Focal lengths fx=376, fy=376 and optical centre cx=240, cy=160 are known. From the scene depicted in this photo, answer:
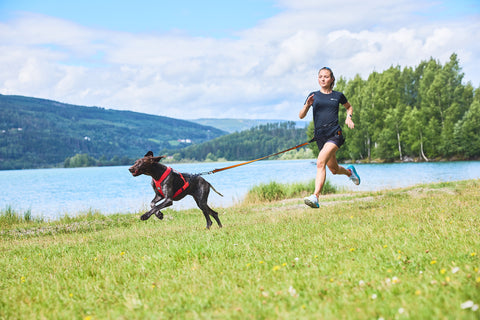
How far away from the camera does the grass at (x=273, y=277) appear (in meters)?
3.32

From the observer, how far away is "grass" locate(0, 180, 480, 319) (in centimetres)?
332

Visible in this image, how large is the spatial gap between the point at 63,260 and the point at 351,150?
71.2m

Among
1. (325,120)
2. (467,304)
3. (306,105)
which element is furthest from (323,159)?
(467,304)

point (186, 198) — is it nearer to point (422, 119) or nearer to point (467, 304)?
point (467, 304)

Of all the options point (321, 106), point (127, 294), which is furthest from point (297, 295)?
point (321, 106)

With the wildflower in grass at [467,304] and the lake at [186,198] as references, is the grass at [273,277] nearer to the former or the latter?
the wildflower in grass at [467,304]

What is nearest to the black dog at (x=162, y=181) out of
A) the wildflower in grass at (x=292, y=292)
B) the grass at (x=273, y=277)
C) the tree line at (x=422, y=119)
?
the grass at (x=273, y=277)

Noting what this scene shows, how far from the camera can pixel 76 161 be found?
16112 centimetres

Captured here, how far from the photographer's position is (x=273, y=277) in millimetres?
4289

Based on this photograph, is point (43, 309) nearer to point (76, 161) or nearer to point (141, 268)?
point (141, 268)

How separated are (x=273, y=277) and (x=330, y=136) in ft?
14.6

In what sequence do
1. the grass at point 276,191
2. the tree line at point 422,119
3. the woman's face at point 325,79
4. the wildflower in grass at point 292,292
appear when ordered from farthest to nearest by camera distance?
the tree line at point 422,119
the grass at point 276,191
the woman's face at point 325,79
the wildflower in grass at point 292,292

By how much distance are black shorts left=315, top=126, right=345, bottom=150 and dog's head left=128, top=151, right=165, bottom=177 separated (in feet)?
11.2

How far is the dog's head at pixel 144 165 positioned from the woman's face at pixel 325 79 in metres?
3.73
